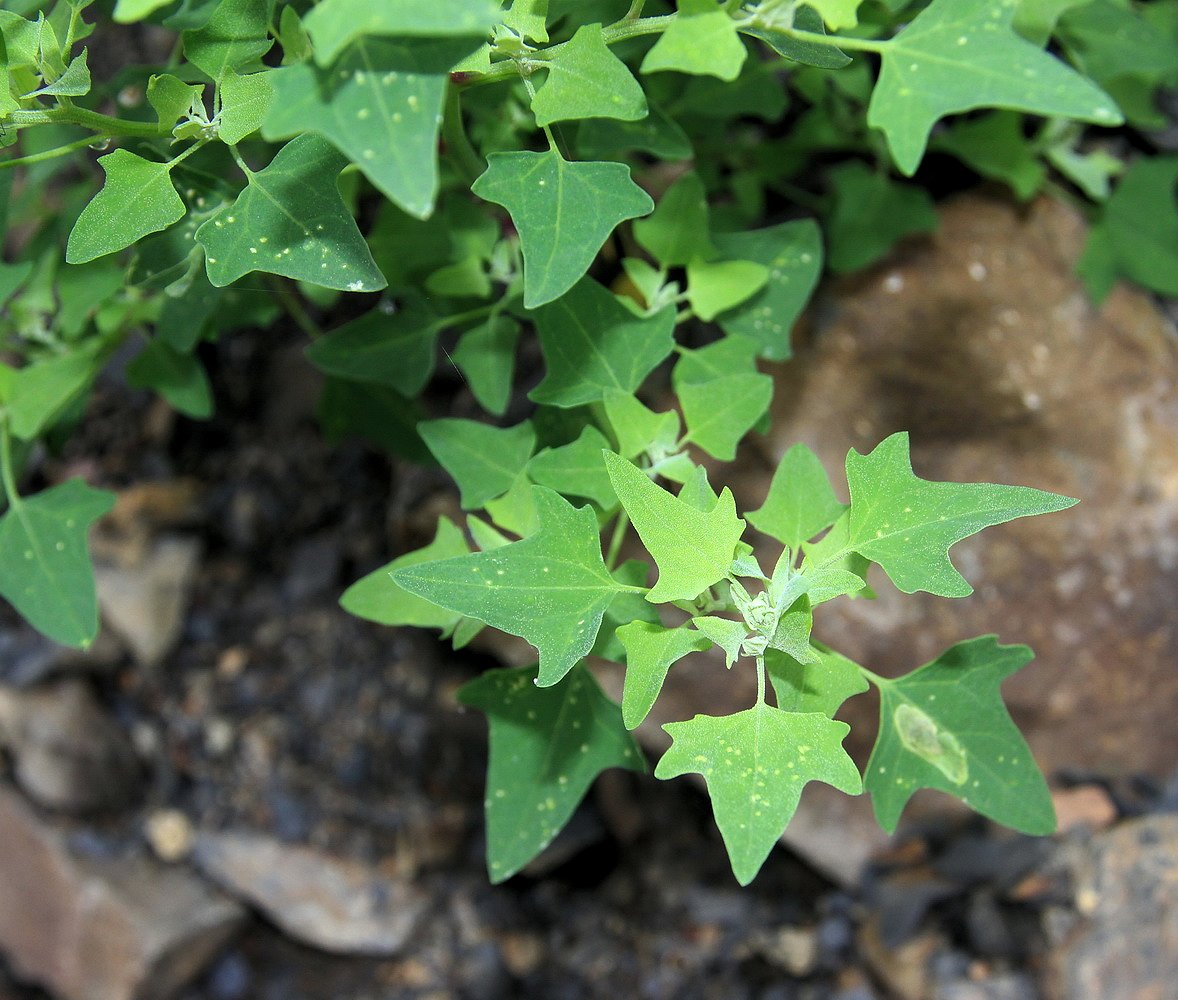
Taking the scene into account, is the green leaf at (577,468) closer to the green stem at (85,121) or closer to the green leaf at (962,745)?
the green leaf at (962,745)

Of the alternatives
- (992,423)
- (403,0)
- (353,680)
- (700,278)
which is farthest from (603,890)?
(403,0)

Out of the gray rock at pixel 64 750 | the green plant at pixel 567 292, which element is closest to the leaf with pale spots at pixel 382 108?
the green plant at pixel 567 292

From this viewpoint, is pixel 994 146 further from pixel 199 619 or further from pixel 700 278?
pixel 199 619

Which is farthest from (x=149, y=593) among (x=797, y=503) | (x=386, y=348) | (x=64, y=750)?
(x=797, y=503)

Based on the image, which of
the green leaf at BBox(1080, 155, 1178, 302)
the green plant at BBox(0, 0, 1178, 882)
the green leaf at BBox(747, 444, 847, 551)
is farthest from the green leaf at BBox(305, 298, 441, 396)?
the green leaf at BBox(1080, 155, 1178, 302)

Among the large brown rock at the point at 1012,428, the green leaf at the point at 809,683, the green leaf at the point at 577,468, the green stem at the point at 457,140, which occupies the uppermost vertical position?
the green stem at the point at 457,140

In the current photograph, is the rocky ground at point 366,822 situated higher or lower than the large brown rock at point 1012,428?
lower
